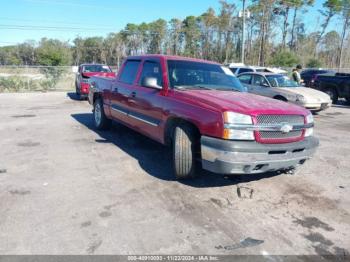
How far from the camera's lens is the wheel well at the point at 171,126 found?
15.8 feet

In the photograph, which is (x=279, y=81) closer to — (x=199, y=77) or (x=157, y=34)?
(x=199, y=77)

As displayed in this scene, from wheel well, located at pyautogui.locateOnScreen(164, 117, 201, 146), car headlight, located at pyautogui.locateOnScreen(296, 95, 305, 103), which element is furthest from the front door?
car headlight, located at pyautogui.locateOnScreen(296, 95, 305, 103)

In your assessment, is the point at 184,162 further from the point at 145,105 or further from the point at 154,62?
the point at 154,62

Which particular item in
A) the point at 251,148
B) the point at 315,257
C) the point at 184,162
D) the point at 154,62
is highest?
the point at 154,62

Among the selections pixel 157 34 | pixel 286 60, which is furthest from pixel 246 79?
pixel 157 34

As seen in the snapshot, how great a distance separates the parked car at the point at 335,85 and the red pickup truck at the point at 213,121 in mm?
12922

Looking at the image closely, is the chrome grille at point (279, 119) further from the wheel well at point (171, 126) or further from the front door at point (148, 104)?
the front door at point (148, 104)

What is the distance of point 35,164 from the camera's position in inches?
229

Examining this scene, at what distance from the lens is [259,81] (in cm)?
1293

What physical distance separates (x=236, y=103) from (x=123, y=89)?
2943 millimetres

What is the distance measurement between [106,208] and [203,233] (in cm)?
125

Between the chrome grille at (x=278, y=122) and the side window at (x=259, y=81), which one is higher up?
the side window at (x=259, y=81)

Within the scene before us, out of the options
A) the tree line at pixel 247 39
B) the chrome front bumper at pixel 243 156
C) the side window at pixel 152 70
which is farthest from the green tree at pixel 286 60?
the chrome front bumper at pixel 243 156

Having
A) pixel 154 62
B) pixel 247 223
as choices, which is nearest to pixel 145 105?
pixel 154 62
